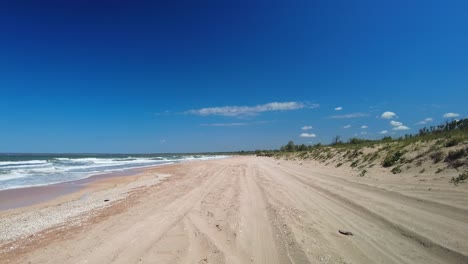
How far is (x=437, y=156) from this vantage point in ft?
36.6

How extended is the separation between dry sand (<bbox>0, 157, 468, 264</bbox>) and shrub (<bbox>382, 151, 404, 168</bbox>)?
359cm

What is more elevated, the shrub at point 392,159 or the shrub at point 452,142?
the shrub at point 452,142

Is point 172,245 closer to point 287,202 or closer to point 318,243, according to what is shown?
point 318,243

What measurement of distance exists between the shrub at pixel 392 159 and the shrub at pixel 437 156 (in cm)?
237

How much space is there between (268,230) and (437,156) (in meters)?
8.21

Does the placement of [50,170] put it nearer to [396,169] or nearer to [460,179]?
[396,169]

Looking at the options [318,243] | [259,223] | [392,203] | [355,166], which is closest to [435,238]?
[318,243]

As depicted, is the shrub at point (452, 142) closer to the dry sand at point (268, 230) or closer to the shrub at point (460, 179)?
the dry sand at point (268, 230)

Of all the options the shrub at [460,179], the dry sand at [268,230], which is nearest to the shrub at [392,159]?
the dry sand at [268,230]

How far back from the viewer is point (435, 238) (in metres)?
5.14

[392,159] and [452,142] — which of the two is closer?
[452,142]

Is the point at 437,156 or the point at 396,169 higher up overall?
the point at 437,156

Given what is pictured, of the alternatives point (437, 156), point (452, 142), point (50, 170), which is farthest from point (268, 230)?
point (50, 170)

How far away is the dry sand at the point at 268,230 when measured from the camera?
16.4ft
